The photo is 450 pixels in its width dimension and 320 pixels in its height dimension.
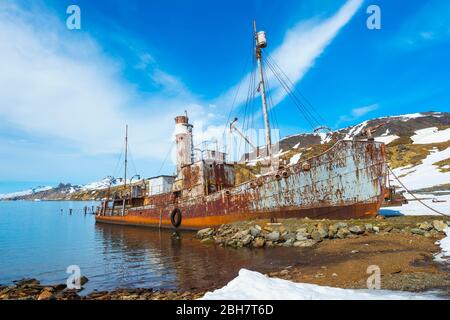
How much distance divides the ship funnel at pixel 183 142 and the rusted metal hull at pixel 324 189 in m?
11.9

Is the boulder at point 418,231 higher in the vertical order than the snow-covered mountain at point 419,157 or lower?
lower

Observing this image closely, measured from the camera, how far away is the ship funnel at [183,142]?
3659cm

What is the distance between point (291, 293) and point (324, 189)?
622 inches

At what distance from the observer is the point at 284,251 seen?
1609 centimetres

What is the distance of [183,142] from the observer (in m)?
36.8

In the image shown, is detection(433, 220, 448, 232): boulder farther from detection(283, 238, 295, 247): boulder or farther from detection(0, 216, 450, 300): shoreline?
detection(283, 238, 295, 247): boulder

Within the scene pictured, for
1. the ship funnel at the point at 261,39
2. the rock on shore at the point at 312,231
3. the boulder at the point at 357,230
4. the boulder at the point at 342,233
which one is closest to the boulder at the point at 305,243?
the rock on shore at the point at 312,231

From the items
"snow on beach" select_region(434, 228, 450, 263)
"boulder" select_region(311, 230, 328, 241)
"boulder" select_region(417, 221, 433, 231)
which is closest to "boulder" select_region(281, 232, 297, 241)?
"boulder" select_region(311, 230, 328, 241)

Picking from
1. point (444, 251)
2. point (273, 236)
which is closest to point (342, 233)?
point (273, 236)

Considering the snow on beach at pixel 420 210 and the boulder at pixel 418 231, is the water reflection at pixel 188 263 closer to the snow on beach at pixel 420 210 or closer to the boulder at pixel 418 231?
the boulder at pixel 418 231

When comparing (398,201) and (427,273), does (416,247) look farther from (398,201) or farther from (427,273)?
(398,201)

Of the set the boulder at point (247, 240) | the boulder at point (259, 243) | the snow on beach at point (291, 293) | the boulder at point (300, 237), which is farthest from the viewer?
the boulder at point (247, 240)

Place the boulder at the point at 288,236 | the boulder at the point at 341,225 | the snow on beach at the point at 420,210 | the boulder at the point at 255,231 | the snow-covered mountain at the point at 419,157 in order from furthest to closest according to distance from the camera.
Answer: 1. the snow-covered mountain at the point at 419,157
2. the snow on beach at the point at 420,210
3. the boulder at the point at 255,231
4. the boulder at the point at 288,236
5. the boulder at the point at 341,225

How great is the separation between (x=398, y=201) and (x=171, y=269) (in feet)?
83.1
